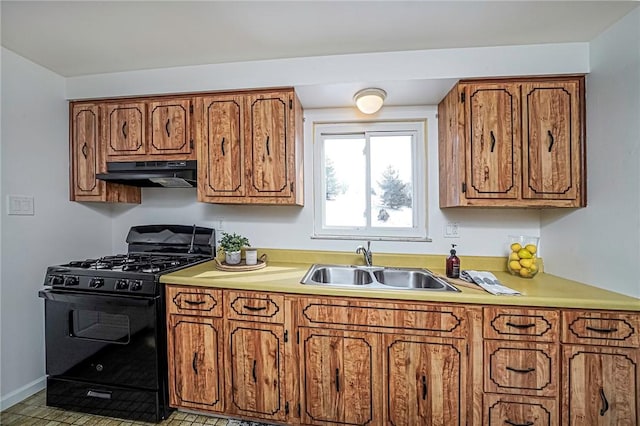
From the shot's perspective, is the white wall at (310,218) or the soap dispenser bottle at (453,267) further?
the white wall at (310,218)

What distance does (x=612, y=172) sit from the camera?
1502 millimetres

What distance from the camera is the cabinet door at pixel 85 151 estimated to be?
2.16 meters

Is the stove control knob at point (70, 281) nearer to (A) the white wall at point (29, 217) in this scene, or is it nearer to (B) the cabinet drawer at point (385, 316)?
(A) the white wall at point (29, 217)

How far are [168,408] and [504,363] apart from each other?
6.47 ft

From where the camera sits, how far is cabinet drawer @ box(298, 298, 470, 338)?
1.46 m

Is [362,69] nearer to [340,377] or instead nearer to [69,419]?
[340,377]

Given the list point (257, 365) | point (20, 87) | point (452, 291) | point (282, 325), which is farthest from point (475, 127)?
point (20, 87)

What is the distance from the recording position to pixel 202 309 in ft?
5.58

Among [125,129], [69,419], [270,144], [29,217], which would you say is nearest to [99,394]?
[69,419]

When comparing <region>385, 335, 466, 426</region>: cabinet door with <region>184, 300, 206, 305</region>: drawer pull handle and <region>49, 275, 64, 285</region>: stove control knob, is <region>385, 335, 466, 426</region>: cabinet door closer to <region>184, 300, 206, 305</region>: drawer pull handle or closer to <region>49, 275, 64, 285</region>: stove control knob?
<region>184, 300, 206, 305</region>: drawer pull handle

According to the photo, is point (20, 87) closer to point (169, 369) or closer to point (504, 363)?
point (169, 369)

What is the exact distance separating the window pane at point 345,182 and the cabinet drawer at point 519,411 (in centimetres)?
136

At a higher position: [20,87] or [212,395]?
[20,87]

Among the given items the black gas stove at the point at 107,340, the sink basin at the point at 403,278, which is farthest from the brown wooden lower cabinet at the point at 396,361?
the sink basin at the point at 403,278
